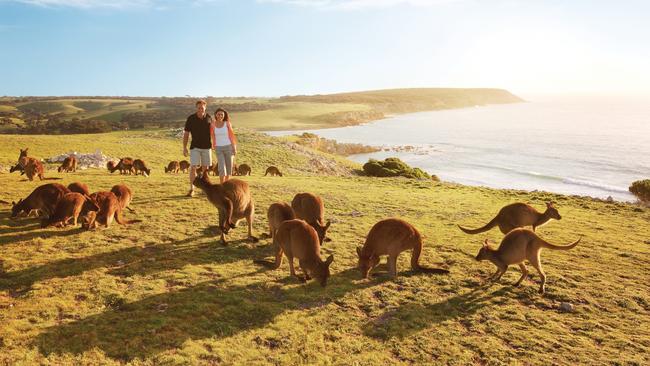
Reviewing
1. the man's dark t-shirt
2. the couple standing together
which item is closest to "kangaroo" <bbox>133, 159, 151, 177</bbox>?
the couple standing together

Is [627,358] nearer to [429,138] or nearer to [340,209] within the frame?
[340,209]

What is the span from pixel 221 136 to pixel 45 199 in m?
4.78

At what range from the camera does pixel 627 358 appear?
611 centimetres

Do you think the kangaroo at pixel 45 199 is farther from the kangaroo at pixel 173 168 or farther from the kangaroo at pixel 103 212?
the kangaroo at pixel 173 168

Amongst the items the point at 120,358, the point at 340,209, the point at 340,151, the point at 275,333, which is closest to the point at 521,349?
the point at 275,333

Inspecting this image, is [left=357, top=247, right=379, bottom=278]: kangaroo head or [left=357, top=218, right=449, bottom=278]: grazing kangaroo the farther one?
[left=357, top=247, right=379, bottom=278]: kangaroo head

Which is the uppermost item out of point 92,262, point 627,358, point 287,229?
point 287,229

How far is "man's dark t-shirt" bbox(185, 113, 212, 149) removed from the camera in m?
12.3

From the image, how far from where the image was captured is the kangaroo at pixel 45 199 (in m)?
9.66

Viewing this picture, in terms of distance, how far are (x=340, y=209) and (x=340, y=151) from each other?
5367 cm

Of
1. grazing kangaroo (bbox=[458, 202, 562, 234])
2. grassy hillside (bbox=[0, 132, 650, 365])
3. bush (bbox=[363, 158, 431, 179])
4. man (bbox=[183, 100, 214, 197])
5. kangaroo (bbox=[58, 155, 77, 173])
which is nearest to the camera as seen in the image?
grassy hillside (bbox=[0, 132, 650, 365])

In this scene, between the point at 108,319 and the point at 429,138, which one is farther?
the point at 429,138

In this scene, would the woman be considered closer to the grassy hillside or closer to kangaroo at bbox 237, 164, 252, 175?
the grassy hillside

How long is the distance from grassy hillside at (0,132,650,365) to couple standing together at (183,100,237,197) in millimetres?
1867
